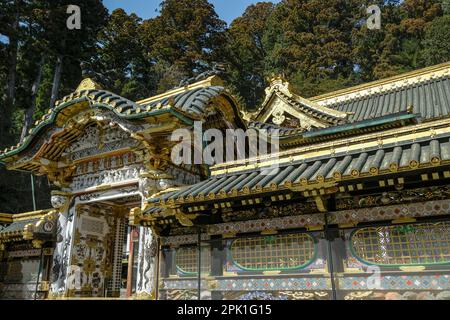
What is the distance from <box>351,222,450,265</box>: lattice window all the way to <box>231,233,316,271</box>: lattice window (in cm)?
103

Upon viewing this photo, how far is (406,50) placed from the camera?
1786 inches

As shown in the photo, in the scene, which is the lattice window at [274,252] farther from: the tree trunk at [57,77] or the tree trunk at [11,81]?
the tree trunk at [57,77]

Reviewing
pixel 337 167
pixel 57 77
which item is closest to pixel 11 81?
pixel 57 77

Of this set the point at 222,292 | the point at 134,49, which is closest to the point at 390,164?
the point at 222,292

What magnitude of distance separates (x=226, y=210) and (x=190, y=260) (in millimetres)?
1738

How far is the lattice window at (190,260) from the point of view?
944 centimetres

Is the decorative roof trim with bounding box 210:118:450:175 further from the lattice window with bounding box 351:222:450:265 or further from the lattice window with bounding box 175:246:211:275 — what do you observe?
the lattice window with bounding box 175:246:211:275

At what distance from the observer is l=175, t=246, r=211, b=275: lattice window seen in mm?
9438

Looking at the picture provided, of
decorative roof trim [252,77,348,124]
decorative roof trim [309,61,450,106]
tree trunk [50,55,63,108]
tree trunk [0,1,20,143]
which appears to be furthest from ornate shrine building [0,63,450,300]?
tree trunk [50,55,63,108]

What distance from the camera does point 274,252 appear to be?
8578 mm

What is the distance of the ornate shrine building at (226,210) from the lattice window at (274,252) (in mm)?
24

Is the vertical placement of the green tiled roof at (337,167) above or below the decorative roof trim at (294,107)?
below

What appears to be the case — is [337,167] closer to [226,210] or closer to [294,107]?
[226,210]

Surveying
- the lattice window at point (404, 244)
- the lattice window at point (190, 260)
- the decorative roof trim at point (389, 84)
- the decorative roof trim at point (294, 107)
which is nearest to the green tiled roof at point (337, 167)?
the lattice window at point (404, 244)
